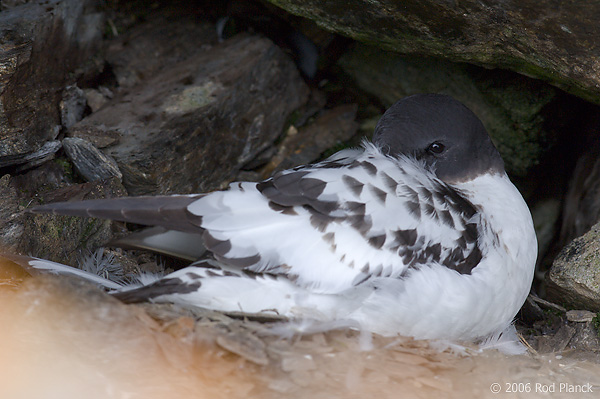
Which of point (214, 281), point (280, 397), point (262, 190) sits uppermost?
point (262, 190)

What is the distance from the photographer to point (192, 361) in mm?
2334

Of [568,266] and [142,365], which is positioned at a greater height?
[568,266]

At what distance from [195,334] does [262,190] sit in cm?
69

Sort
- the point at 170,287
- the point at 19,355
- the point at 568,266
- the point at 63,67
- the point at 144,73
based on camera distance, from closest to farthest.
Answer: the point at 19,355, the point at 170,287, the point at 568,266, the point at 63,67, the point at 144,73

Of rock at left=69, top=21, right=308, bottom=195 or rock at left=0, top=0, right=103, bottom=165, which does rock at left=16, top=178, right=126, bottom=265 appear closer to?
rock at left=69, top=21, right=308, bottom=195

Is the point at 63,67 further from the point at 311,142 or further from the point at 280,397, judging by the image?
the point at 280,397

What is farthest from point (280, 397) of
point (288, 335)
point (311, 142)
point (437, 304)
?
point (311, 142)

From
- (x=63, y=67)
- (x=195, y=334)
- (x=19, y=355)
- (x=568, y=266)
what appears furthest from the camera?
(x=63, y=67)

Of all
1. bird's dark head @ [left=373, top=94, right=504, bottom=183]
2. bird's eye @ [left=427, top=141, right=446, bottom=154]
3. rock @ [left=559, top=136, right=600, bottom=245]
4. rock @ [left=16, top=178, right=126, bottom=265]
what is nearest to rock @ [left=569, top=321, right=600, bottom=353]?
rock @ [left=559, top=136, right=600, bottom=245]

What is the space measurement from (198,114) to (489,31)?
1.69 m

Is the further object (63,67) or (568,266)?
(63,67)

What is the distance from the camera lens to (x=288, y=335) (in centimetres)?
252

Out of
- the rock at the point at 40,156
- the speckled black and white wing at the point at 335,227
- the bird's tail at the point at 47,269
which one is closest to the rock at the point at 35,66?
the rock at the point at 40,156

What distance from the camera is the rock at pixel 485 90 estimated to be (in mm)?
3992
